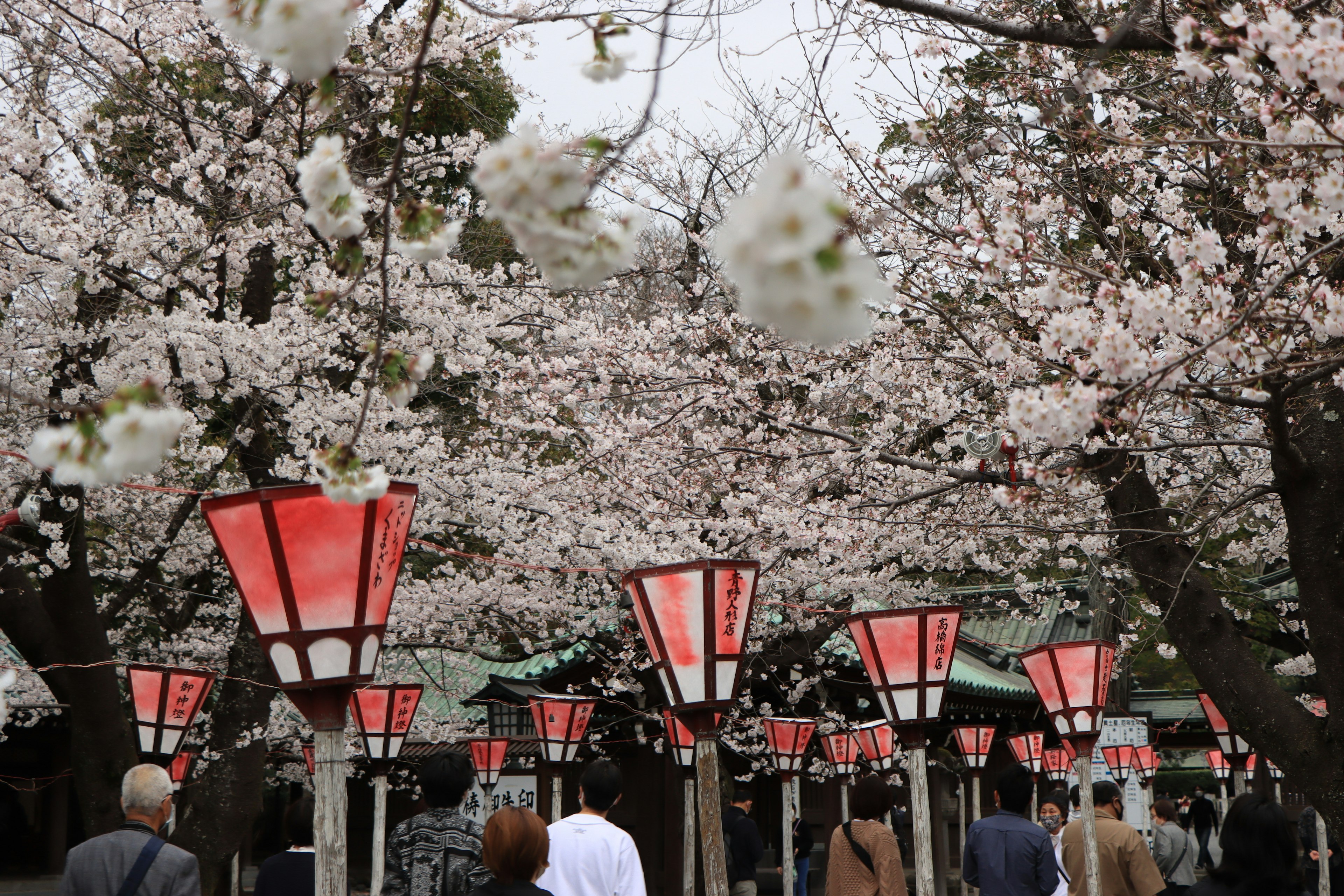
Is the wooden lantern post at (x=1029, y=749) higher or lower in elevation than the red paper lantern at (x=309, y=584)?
lower

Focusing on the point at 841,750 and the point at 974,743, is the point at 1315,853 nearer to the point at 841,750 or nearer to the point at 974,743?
the point at 974,743

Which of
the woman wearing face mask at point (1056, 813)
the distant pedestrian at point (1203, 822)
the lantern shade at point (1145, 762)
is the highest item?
the woman wearing face mask at point (1056, 813)

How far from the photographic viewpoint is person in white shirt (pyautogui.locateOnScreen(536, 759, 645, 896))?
465 centimetres

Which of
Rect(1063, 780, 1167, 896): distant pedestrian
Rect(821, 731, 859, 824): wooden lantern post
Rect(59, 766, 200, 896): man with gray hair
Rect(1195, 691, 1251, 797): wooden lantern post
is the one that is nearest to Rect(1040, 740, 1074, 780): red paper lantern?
Rect(1195, 691, 1251, 797): wooden lantern post

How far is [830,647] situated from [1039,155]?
286 inches

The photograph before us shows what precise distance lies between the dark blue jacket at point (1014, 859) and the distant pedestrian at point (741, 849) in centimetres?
429

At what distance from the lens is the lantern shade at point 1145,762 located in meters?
16.6

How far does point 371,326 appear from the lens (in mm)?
9414

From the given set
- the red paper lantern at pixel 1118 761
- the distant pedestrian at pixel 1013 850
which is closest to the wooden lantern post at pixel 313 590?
the distant pedestrian at pixel 1013 850

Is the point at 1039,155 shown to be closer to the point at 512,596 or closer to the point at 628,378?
the point at 628,378

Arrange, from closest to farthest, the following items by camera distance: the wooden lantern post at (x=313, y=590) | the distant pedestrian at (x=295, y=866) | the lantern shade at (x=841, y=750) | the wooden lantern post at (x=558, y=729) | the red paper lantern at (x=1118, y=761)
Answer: the wooden lantern post at (x=313, y=590)
the distant pedestrian at (x=295, y=866)
the wooden lantern post at (x=558, y=729)
the lantern shade at (x=841, y=750)
the red paper lantern at (x=1118, y=761)

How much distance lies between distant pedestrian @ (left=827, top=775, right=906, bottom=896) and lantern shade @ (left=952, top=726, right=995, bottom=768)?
9086mm

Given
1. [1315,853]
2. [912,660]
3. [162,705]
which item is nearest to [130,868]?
[912,660]

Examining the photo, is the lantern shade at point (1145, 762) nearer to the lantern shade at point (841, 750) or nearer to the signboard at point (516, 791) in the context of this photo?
the lantern shade at point (841, 750)
